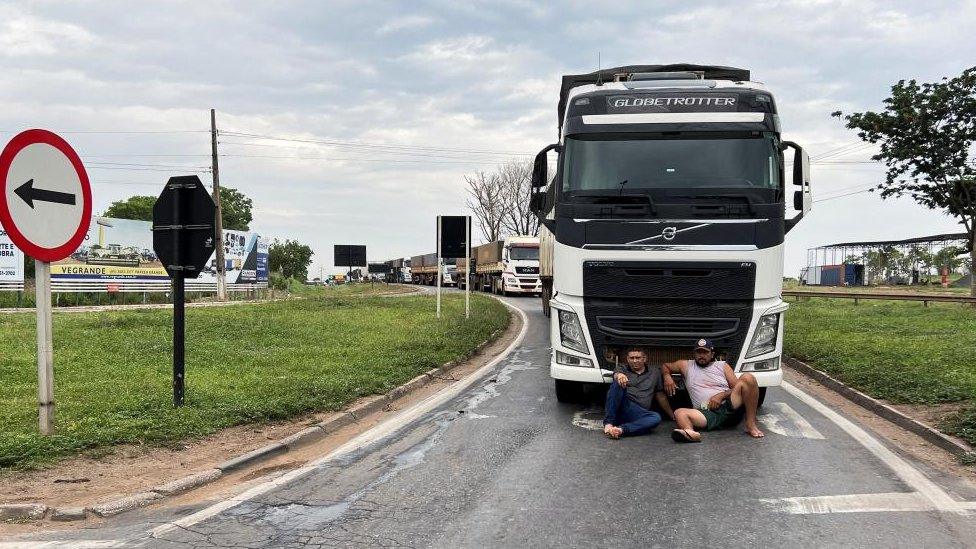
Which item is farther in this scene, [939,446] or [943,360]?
[943,360]

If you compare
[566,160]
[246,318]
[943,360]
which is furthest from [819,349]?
[246,318]

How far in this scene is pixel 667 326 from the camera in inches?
291

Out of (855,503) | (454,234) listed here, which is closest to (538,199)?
(855,503)

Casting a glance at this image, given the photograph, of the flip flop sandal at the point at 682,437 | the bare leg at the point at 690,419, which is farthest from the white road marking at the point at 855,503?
the bare leg at the point at 690,419

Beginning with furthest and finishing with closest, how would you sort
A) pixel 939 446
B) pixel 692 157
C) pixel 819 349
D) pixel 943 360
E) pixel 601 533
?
pixel 819 349 → pixel 943 360 → pixel 692 157 → pixel 939 446 → pixel 601 533

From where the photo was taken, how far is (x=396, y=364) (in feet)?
37.4

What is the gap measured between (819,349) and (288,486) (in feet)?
35.5

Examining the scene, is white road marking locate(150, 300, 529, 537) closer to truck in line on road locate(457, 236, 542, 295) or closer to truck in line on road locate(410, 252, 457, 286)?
truck in line on road locate(457, 236, 542, 295)

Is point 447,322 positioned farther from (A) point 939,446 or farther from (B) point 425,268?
(B) point 425,268

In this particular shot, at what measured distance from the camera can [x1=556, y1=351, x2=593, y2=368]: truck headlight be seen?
24.9 ft

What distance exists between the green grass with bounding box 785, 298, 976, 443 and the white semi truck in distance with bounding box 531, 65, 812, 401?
2.33 metres

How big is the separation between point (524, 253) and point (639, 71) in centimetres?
2460

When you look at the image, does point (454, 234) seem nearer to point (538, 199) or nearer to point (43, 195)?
point (538, 199)

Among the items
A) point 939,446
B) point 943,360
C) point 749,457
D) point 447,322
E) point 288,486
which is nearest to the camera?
point 288,486
